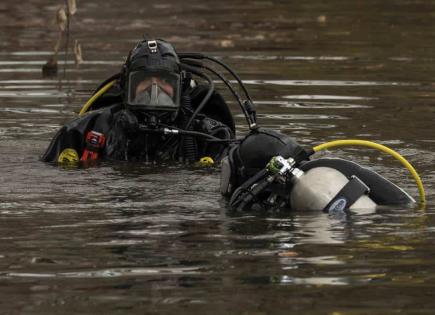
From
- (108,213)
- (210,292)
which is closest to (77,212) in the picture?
(108,213)

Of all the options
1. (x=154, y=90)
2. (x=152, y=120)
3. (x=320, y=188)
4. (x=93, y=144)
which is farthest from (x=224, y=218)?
(x=93, y=144)

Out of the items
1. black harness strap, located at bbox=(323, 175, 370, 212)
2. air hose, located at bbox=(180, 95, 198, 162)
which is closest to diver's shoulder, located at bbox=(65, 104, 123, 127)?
air hose, located at bbox=(180, 95, 198, 162)

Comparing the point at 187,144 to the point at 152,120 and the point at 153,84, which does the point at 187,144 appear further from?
the point at 153,84

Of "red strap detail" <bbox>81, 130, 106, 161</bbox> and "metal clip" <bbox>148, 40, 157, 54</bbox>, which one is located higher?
"metal clip" <bbox>148, 40, 157, 54</bbox>

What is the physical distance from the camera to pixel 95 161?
983 centimetres

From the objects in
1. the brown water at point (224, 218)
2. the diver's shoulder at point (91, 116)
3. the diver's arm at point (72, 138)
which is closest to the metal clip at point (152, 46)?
the diver's shoulder at point (91, 116)

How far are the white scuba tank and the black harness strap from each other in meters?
0.02

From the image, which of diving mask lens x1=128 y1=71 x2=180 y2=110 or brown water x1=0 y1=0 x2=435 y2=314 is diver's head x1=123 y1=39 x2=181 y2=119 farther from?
brown water x1=0 y1=0 x2=435 y2=314

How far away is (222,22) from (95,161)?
11.3m

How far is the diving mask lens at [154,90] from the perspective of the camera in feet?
31.0

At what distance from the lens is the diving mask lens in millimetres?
9438

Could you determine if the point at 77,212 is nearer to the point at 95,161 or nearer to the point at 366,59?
the point at 95,161

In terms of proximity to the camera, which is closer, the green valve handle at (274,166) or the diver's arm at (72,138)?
the green valve handle at (274,166)

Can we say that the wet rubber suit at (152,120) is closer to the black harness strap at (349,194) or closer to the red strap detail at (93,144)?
the red strap detail at (93,144)
